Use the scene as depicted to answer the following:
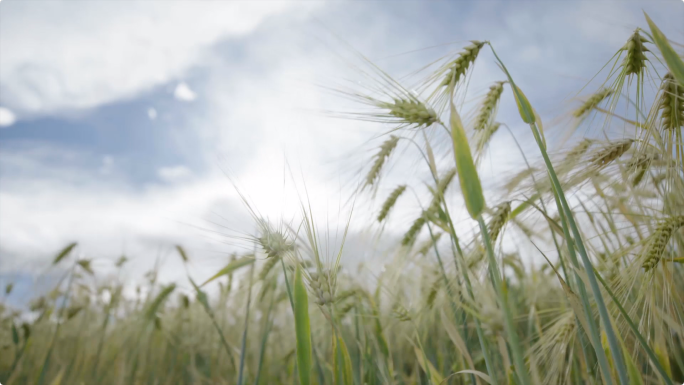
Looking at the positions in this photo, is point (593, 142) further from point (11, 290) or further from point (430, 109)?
point (11, 290)

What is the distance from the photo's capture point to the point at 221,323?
2812 millimetres

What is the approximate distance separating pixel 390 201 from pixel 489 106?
2.41 ft

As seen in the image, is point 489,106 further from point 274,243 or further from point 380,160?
point 274,243

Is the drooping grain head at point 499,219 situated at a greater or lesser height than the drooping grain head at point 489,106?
lesser

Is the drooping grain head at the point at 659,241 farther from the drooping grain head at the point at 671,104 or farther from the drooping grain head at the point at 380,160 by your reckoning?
the drooping grain head at the point at 380,160

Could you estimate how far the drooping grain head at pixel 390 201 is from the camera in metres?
1.83

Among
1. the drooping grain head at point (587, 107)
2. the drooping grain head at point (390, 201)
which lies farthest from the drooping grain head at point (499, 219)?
the drooping grain head at point (390, 201)

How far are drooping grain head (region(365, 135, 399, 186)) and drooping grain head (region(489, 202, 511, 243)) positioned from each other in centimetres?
52

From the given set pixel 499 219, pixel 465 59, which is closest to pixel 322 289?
pixel 499 219

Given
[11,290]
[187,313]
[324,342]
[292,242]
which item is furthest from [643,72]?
[11,290]

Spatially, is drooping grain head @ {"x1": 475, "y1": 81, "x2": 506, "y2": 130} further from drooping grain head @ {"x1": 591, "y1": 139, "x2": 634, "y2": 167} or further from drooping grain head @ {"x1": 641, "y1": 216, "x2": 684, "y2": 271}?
drooping grain head @ {"x1": 641, "y1": 216, "x2": 684, "y2": 271}

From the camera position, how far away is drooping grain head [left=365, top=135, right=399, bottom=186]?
1.53 meters

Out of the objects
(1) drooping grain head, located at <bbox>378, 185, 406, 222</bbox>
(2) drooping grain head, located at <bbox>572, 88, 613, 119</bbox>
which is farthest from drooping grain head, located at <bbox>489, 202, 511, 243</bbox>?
(1) drooping grain head, located at <bbox>378, 185, 406, 222</bbox>

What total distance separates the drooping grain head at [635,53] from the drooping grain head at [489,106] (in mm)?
294
